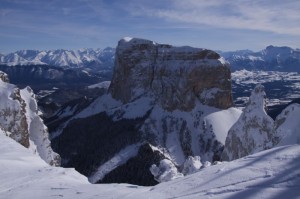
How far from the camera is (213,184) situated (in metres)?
14.4

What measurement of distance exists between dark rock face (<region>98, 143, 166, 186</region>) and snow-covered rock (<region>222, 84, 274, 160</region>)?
13.7m

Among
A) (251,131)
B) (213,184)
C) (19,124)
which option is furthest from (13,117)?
(251,131)

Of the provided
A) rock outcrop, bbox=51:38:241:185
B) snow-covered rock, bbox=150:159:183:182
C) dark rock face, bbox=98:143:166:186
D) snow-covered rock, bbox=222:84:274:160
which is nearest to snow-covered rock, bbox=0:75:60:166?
snow-covered rock, bbox=150:159:183:182

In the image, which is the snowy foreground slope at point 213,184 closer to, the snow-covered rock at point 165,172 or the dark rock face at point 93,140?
the snow-covered rock at point 165,172

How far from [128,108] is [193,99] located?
19129mm

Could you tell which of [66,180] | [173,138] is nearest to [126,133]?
[173,138]

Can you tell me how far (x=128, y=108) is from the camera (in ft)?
415

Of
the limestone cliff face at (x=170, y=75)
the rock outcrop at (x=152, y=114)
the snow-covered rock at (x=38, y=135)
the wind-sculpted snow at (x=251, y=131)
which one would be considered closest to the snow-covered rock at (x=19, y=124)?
the snow-covered rock at (x=38, y=135)

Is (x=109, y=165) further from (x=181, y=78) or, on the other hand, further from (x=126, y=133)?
(x=181, y=78)

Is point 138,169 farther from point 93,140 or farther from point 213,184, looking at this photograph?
point 213,184

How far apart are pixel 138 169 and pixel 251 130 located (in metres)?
22.2

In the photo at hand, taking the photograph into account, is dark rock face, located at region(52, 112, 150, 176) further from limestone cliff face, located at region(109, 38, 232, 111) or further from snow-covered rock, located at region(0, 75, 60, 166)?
snow-covered rock, located at region(0, 75, 60, 166)

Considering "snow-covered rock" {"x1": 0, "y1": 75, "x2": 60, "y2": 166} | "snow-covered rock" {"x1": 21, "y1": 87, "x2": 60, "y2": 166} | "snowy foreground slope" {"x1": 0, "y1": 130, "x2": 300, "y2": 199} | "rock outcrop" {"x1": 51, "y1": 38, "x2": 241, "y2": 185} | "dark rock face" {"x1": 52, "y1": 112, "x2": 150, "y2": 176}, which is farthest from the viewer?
"rock outcrop" {"x1": 51, "y1": 38, "x2": 241, "y2": 185}

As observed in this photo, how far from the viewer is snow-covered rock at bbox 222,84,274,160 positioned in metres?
71.8
